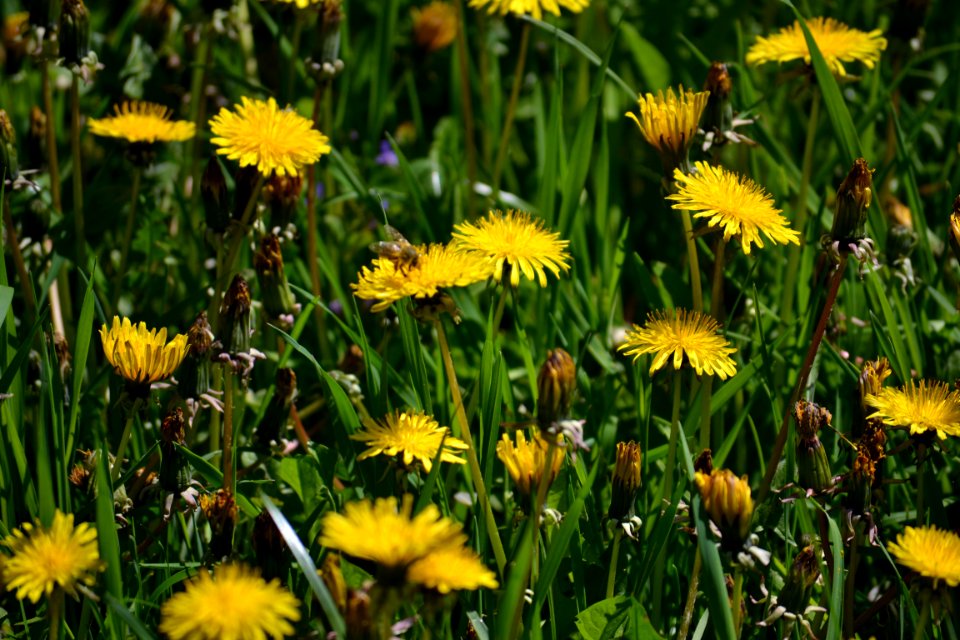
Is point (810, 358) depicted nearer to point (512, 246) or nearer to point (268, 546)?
point (512, 246)

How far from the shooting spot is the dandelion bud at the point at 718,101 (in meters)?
2.15

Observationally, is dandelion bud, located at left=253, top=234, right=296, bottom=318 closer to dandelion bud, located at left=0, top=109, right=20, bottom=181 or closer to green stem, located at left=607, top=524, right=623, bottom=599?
dandelion bud, located at left=0, top=109, right=20, bottom=181

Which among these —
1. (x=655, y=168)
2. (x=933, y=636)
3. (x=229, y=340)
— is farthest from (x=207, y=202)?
(x=655, y=168)

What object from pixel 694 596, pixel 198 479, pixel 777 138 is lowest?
pixel 198 479

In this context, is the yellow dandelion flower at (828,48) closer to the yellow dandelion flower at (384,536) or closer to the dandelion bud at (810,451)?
the dandelion bud at (810,451)

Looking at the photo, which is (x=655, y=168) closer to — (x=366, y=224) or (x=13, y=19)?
(x=366, y=224)

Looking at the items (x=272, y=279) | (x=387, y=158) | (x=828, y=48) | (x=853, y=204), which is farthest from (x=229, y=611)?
(x=387, y=158)

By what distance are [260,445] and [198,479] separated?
172mm

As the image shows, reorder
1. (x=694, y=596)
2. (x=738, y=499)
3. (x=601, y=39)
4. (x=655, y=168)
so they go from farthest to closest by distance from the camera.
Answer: (x=601, y=39)
(x=655, y=168)
(x=694, y=596)
(x=738, y=499)

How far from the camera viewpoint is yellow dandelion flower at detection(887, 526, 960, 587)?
4.95 feet

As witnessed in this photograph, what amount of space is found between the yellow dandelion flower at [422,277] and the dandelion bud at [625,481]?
35 cm

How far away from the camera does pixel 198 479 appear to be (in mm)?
2176

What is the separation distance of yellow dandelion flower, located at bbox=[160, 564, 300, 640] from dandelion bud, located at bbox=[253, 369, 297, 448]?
0.67 metres

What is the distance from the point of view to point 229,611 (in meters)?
1.29
